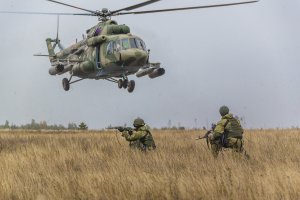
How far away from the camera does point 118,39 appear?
19047 millimetres

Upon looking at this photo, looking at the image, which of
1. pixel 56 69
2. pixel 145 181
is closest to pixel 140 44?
pixel 56 69

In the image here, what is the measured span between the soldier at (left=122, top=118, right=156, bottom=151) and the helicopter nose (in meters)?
8.39

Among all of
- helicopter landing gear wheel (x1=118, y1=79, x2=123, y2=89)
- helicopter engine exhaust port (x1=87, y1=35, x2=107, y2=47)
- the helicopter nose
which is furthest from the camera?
helicopter landing gear wheel (x1=118, y1=79, x2=123, y2=89)

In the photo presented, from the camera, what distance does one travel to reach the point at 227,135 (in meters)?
9.46

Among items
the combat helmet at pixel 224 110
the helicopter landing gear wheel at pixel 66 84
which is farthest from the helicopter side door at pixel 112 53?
the combat helmet at pixel 224 110

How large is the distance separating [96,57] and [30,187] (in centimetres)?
1455

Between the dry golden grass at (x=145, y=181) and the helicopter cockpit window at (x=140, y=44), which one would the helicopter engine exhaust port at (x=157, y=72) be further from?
the dry golden grass at (x=145, y=181)

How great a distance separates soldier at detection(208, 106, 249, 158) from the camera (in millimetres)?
9367

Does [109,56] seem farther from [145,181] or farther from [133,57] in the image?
[145,181]

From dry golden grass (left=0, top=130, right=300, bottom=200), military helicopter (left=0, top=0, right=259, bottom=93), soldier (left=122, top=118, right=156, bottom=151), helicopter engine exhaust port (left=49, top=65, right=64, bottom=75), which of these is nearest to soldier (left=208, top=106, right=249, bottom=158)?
dry golden grass (left=0, top=130, right=300, bottom=200)

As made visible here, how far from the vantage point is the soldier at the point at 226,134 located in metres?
9.37

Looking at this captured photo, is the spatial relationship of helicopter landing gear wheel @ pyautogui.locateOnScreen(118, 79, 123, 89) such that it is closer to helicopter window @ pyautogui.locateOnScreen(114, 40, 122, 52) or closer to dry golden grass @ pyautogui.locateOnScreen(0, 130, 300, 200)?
helicopter window @ pyautogui.locateOnScreen(114, 40, 122, 52)

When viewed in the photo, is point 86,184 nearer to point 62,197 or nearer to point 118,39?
point 62,197

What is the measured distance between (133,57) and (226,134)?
9.45 meters
